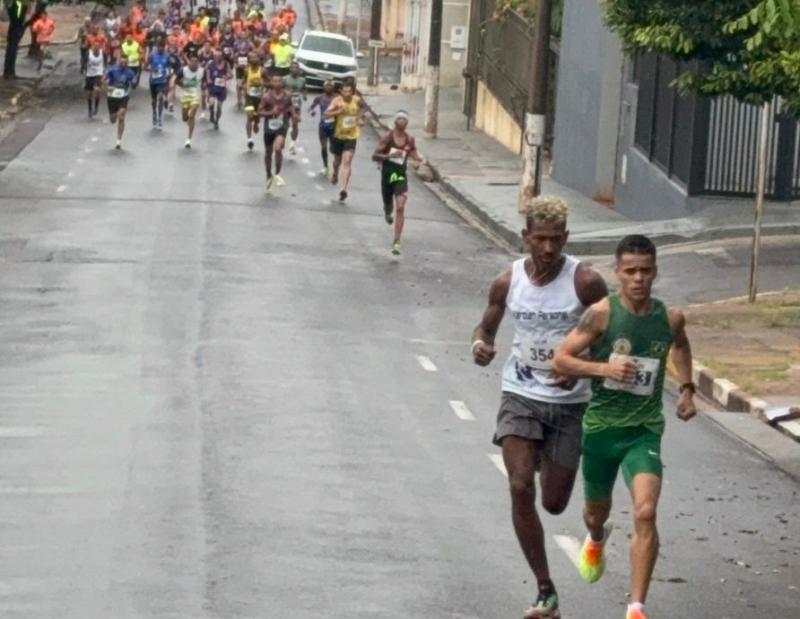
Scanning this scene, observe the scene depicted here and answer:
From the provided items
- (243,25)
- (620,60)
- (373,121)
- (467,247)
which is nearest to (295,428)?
(467,247)

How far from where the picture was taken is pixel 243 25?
64.1 meters

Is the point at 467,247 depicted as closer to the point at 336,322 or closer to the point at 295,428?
the point at 336,322

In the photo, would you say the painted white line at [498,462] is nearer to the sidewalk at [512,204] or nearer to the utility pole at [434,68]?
the sidewalk at [512,204]

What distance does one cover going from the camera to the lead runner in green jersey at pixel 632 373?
9062 mm

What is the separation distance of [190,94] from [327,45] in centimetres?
2005

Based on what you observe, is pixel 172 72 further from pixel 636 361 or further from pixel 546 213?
pixel 636 361

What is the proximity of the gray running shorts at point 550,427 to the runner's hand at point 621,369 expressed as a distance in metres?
0.59

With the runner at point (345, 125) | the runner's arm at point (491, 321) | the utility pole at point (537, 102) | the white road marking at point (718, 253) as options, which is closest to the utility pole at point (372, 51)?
the runner at point (345, 125)

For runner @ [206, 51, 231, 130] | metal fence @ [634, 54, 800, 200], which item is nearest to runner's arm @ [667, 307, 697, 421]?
metal fence @ [634, 54, 800, 200]

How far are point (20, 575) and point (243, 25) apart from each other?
180 feet

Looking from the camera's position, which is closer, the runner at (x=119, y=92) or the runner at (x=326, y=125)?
the runner at (x=326, y=125)

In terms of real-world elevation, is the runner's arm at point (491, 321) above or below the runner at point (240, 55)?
above

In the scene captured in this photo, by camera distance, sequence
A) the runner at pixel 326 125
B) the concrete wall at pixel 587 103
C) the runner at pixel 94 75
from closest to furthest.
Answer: the runner at pixel 326 125 < the concrete wall at pixel 587 103 < the runner at pixel 94 75

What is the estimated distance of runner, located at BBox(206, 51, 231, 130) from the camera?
47031 mm
